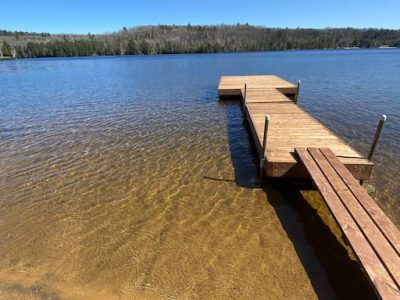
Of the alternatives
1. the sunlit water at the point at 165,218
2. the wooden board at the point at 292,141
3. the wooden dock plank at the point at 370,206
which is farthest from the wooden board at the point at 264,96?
the wooden dock plank at the point at 370,206

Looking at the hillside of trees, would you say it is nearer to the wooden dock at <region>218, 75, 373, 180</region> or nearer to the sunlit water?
the wooden dock at <region>218, 75, 373, 180</region>

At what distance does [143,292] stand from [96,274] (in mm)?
853

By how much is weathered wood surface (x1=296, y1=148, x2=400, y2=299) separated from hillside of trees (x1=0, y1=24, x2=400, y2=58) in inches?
4480

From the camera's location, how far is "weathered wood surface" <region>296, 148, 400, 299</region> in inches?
122

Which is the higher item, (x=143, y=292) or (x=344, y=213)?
(x=344, y=213)

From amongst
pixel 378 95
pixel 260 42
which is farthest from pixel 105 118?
pixel 260 42

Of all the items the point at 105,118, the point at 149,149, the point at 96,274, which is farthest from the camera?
the point at 105,118

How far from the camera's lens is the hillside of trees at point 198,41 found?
104938mm

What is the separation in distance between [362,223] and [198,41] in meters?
136

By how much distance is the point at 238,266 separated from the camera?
4.18 m

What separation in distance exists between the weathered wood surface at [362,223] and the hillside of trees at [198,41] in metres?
114

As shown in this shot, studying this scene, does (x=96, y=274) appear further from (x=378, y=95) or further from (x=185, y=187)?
(x=378, y=95)

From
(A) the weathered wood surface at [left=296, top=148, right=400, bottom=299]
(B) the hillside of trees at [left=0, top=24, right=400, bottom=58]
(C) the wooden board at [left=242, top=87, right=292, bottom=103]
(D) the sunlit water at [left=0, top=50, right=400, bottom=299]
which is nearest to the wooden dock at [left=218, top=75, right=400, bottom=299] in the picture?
(A) the weathered wood surface at [left=296, top=148, right=400, bottom=299]

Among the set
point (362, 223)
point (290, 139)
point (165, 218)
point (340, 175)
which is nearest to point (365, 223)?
point (362, 223)
